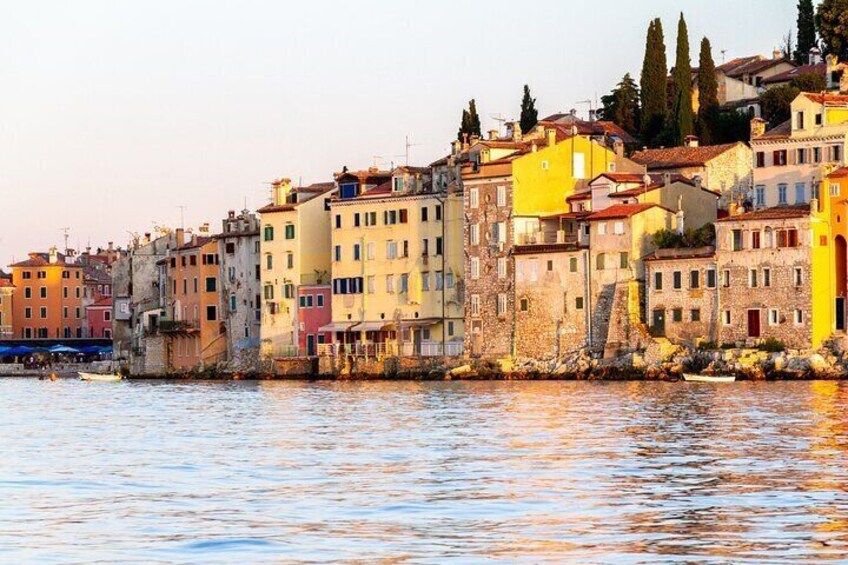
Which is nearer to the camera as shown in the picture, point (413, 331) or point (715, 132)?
point (413, 331)

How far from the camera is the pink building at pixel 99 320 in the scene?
14200 cm

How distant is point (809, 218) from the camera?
74.9m

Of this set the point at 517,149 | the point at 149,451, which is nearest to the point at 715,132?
the point at 517,149

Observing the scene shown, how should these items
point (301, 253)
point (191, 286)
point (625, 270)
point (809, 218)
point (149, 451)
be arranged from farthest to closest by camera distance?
point (191, 286)
point (301, 253)
point (625, 270)
point (809, 218)
point (149, 451)

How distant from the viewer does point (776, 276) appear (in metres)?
75.8

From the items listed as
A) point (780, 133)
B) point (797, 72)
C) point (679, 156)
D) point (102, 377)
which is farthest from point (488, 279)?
point (102, 377)

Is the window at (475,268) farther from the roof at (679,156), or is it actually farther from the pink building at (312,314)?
the pink building at (312,314)

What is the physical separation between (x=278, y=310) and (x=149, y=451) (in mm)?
57398

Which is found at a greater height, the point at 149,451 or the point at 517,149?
the point at 517,149

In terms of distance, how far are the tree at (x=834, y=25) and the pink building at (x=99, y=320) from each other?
6270cm

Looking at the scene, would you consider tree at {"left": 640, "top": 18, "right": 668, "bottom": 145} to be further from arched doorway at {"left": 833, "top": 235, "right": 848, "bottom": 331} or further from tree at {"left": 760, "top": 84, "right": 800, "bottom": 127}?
arched doorway at {"left": 833, "top": 235, "right": 848, "bottom": 331}

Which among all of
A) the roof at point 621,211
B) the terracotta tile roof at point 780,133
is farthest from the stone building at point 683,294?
the terracotta tile roof at point 780,133

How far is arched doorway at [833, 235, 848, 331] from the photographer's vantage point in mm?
74875

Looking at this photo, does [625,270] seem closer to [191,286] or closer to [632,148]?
[632,148]
